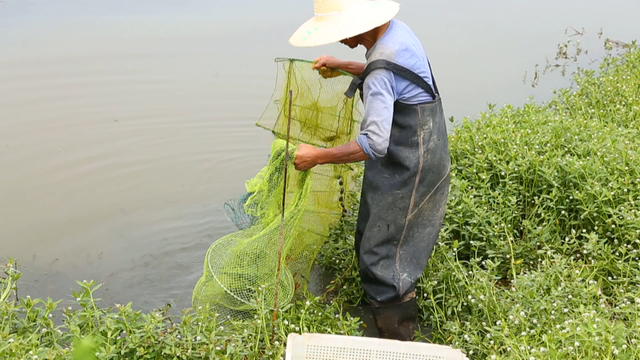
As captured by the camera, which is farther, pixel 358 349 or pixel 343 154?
pixel 343 154

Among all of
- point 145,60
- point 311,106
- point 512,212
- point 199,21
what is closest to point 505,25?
point 199,21

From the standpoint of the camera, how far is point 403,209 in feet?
11.5

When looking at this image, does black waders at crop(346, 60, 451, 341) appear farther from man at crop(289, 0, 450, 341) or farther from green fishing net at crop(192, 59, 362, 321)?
green fishing net at crop(192, 59, 362, 321)

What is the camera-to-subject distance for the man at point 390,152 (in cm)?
318

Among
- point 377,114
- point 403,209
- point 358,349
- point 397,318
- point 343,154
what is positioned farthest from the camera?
point 397,318

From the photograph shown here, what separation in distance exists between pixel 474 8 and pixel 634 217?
8.68m

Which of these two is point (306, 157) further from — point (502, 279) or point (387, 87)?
point (502, 279)

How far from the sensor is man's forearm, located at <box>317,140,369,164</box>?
318 cm

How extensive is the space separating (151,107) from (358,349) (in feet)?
17.5

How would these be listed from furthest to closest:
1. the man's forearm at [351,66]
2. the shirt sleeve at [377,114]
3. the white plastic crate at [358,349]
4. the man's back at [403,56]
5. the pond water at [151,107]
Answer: the pond water at [151,107]
the man's forearm at [351,66]
the man's back at [403,56]
the shirt sleeve at [377,114]
the white plastic crate at [358,349]

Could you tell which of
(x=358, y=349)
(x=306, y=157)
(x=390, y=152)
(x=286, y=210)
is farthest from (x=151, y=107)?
(x=358, y=349)

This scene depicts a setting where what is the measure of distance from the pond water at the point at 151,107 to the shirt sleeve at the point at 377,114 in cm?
201

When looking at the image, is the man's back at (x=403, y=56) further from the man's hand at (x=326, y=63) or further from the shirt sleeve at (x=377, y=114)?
the man's hand at (x=326, y=63)

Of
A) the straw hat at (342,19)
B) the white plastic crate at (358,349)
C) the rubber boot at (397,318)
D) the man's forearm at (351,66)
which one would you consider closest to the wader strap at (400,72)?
the straw hat at (342,19)
